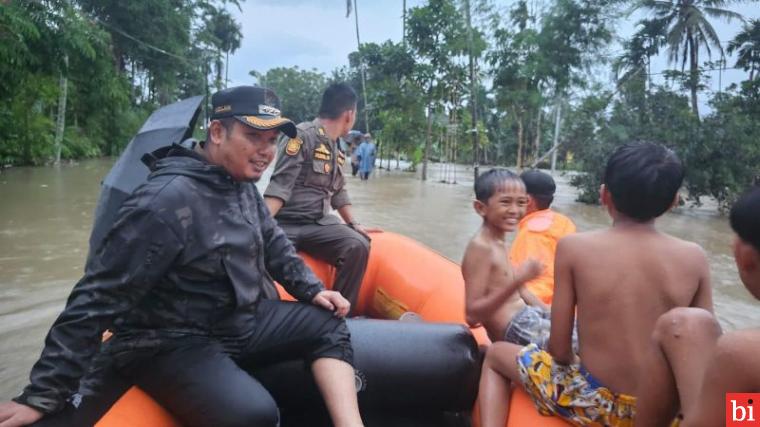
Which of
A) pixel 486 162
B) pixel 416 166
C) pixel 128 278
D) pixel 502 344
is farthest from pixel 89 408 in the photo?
pixel 486 162

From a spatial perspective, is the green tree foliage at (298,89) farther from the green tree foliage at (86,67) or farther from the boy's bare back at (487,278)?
the boy's bare back at (487,278)

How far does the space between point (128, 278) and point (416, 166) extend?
74.3 ft

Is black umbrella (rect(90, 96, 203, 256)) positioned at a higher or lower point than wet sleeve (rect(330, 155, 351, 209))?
higher

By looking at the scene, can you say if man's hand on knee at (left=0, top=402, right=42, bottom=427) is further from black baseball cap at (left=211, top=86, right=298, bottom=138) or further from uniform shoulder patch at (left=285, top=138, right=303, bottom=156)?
uniform shoulder patch at (left=285, top=138, right=303, bottom=156)

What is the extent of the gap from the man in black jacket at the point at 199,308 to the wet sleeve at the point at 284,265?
0.11 m

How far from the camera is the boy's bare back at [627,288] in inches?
60.9

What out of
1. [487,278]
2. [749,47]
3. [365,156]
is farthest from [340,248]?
[749,47]

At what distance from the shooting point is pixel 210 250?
1.75 m

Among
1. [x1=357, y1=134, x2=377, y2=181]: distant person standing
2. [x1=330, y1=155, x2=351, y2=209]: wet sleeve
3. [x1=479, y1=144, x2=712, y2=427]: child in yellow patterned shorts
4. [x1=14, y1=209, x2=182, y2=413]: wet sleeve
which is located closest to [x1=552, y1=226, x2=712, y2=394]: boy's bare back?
[x1=479, y1=144, x2=712, y2=427]: child in yellow patterned shorts

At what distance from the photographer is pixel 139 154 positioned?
8.05 feet

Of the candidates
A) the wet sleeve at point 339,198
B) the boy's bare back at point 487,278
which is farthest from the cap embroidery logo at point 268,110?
the wet sleeve at point 339,198

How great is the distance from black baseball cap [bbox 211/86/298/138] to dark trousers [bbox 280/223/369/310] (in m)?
1.42

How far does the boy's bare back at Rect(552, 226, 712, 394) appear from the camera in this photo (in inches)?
60.9

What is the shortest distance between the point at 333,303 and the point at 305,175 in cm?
149
